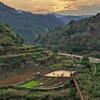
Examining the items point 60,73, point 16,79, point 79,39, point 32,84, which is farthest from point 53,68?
point 79,39

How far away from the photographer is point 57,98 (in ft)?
113

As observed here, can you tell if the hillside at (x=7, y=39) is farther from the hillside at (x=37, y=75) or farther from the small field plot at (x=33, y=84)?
the small field plot at (x=33, y=84)

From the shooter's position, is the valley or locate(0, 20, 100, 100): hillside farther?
the valley

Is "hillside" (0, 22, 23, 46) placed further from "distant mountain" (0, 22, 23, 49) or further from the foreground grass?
the foreground grass

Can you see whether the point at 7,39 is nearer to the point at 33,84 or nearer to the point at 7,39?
the point at 7,39

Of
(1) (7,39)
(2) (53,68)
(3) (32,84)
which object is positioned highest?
(1) (7,39)

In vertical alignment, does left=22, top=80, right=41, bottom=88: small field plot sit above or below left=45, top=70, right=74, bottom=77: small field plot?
above

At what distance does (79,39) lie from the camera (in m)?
89.8

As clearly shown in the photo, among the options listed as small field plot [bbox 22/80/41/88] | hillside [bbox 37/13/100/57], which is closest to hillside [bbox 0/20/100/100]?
small field plot [bbox 22/80/41/88]

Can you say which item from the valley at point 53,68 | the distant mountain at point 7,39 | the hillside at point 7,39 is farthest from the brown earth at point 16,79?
the hillside at point 7,39

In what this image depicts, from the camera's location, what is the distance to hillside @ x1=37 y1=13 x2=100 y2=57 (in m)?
83.9

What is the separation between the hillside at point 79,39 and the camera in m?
83.9

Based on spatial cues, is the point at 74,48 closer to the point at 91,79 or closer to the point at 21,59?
the point at 21,59

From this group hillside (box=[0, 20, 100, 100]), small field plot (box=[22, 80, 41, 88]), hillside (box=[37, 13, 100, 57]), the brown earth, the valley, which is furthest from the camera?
hillside (box=[37, 13, 100, 57])
